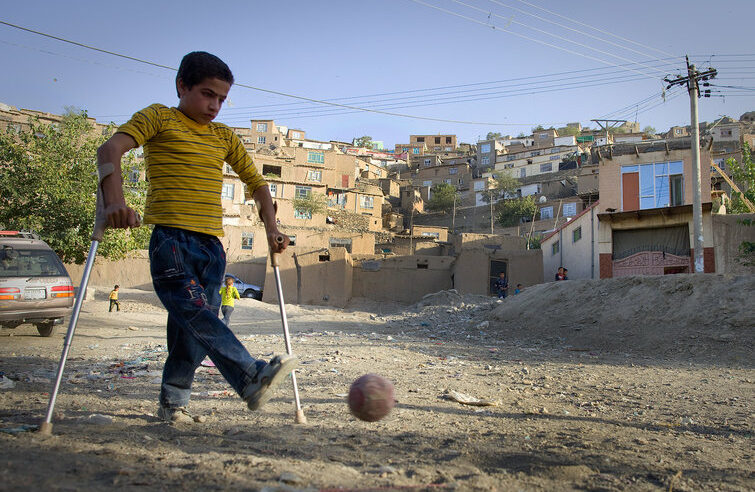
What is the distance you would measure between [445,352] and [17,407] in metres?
6.62

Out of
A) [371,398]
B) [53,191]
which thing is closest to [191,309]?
[371,398]

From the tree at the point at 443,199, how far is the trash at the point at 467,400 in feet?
165

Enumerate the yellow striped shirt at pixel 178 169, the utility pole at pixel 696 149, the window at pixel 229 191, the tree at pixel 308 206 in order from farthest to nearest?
the tree at pixel 308 206 < the window at pixel 229 191 < the utility pole at pixel 696 149 < the yellow striped shirt at pixel 178 169

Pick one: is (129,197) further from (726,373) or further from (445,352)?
(726,373)

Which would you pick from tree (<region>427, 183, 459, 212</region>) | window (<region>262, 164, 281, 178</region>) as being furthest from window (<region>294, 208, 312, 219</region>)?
tree (<region>427, 183, 459, 212</region>)

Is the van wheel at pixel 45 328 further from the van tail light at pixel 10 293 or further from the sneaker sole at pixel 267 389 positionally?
the sneaker sole at pixel 267 389

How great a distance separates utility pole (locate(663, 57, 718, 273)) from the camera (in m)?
18.7

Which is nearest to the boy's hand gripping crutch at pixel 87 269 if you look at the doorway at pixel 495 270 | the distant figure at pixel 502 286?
the distant figure at pixel 502 286

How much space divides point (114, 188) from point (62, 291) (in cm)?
793

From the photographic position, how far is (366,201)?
51.1m

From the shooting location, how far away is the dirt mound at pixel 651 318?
9289 millimetres

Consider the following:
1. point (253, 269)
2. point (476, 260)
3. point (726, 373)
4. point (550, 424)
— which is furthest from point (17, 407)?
point (253, 269)

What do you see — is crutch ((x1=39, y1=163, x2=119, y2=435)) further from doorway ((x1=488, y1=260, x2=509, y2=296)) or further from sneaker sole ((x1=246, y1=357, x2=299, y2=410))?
doorway ((x1=488, y1=260, x2=509, y2=296))

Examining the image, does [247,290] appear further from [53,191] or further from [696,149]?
[696,149]
